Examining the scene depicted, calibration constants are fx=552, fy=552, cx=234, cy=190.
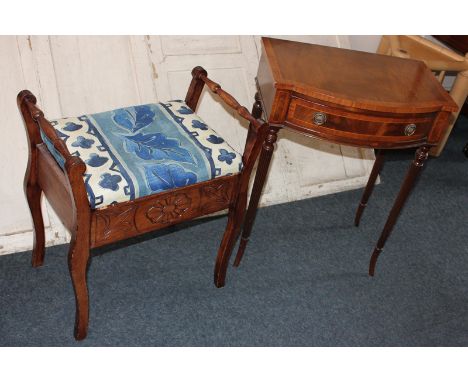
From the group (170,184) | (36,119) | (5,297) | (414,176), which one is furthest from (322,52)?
(5,297)

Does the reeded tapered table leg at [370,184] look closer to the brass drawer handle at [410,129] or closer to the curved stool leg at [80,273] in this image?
the brass drawer handle at [410,129]

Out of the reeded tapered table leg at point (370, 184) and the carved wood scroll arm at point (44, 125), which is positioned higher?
the carved wood scroll arm at point (44, 125)

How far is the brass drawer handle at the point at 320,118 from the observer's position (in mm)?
1786

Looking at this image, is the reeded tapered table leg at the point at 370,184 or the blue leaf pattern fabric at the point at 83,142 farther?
the reeded tapered table leg at the point at 370,184

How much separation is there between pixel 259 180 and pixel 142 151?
1.49 ft

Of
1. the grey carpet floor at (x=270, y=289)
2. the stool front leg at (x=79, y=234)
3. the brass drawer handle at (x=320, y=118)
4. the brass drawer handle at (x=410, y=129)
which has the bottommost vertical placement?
the grey carpet floor at (x=270, y=289)

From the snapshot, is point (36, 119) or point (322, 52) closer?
point (36, 119)

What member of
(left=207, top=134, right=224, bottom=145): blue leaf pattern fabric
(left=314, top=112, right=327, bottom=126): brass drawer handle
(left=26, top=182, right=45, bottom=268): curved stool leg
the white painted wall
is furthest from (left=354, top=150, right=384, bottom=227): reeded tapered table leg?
(left=26, top=182, right=45, bottom=268): curved stool leg

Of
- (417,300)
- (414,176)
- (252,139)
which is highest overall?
(252,139)

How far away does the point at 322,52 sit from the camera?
2074 mm

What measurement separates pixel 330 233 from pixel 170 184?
3.57ft

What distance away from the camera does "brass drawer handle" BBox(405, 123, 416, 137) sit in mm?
1842

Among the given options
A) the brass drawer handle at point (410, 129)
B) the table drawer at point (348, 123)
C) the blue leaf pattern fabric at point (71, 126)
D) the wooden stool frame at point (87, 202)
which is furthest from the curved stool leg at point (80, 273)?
the brass drawer handle at point (410, 129)
